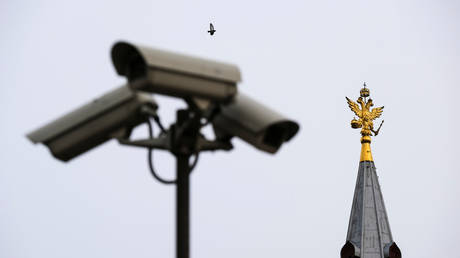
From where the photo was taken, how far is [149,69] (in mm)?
11086

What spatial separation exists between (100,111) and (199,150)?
834 mm

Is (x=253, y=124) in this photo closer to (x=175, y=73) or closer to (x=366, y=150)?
(x=175, y=73)

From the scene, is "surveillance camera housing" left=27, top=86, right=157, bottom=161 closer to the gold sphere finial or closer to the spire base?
the spire base

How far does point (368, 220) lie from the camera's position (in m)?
46.7

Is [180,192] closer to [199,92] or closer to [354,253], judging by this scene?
[199,92]

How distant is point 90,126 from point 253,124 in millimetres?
1319

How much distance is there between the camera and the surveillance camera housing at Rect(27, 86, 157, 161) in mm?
11898

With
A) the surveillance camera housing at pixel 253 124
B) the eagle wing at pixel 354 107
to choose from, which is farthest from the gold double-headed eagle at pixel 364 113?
the surveillance camera housing at pixel 253 124

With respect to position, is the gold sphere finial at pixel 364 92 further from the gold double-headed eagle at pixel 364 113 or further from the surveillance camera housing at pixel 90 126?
the surveillance camera housing at pixel 90 126

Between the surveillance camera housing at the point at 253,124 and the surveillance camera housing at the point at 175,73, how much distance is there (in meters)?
0.20

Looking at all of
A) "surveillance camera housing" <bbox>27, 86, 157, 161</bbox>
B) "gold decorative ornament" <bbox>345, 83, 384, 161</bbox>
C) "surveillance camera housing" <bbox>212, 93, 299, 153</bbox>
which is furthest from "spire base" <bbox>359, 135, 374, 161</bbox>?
"surveillance camera housing" <bbox>27, 86, 157, 161</bbox>

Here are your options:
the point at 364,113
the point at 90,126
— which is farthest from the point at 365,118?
the point at 90,126

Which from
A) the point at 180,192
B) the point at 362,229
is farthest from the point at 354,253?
the point at 180,192

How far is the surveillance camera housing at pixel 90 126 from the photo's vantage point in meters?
11.9
